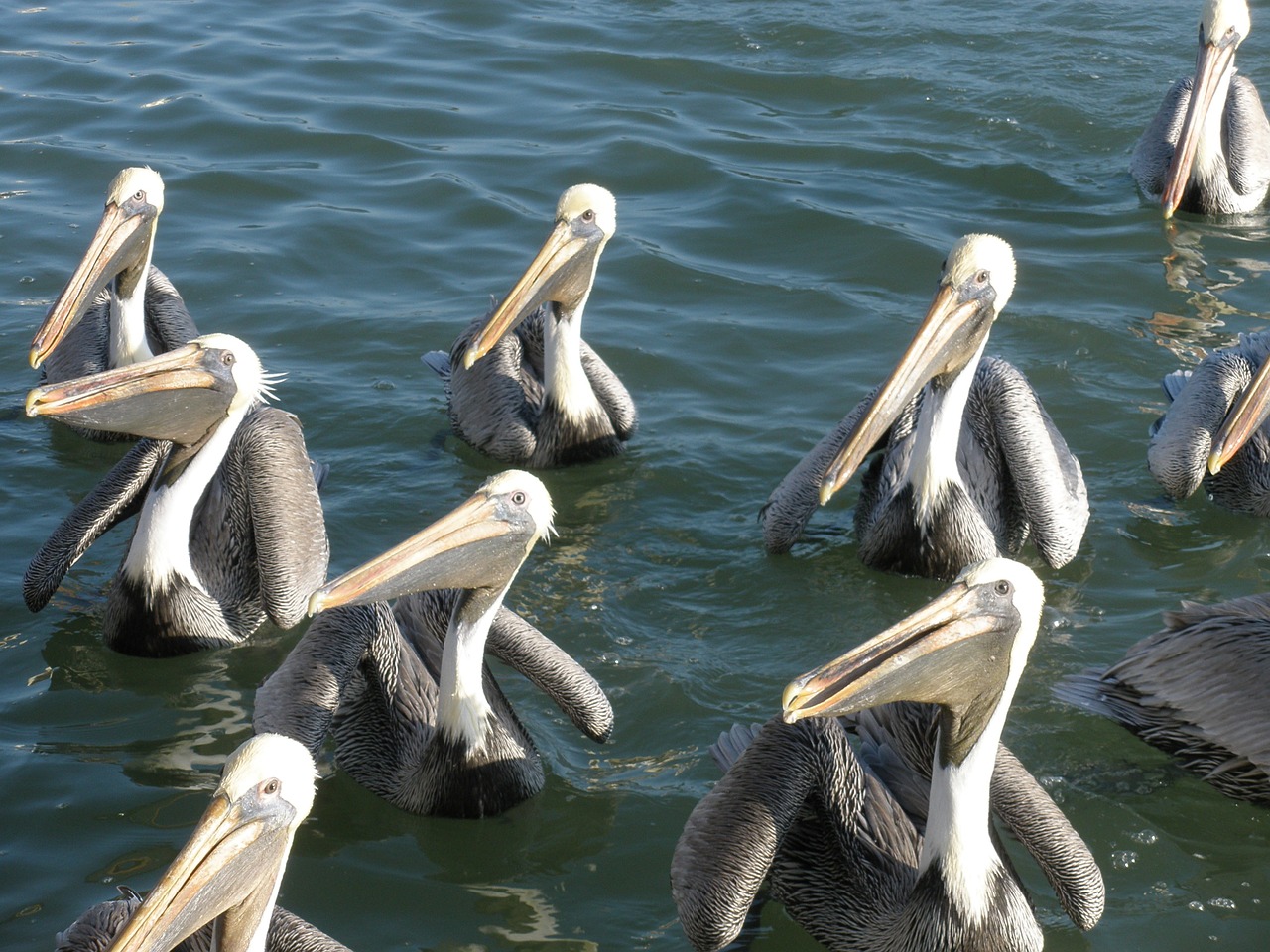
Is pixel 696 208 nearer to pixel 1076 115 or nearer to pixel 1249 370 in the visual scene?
pixel 1076 115

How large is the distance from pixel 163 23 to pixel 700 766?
30.3 feet

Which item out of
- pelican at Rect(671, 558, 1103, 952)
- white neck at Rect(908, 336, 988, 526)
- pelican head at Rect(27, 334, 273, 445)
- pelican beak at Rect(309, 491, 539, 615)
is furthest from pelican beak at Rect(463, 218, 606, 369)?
pelican at Rect(671, 558, 1103, 952)

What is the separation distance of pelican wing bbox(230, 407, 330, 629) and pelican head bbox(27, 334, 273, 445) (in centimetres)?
15

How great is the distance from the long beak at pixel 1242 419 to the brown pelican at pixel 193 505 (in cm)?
324

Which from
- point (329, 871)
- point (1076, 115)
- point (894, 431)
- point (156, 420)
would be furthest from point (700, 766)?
point (1076, 115)

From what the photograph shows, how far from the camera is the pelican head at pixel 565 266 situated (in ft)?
23.1

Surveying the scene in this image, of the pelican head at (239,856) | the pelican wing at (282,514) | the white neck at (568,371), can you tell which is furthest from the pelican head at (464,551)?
the white neck at (568,371)

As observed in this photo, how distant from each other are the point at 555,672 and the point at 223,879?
5.08ft

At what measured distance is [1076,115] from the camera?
1081cm

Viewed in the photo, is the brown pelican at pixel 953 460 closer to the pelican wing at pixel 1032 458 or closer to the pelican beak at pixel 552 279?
the pelican wing at pixel 1032 458

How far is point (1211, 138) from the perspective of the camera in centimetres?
934

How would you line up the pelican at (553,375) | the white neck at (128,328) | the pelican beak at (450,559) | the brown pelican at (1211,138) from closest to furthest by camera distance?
the pelican beak at (450,559) → the pelican at (553,375) → the white neck at (128,328) → the brown pelican at (1211,138)

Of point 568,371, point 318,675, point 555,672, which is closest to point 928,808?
point 555,672

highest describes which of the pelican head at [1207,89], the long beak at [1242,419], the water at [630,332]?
the pelican head at [1207,89]
